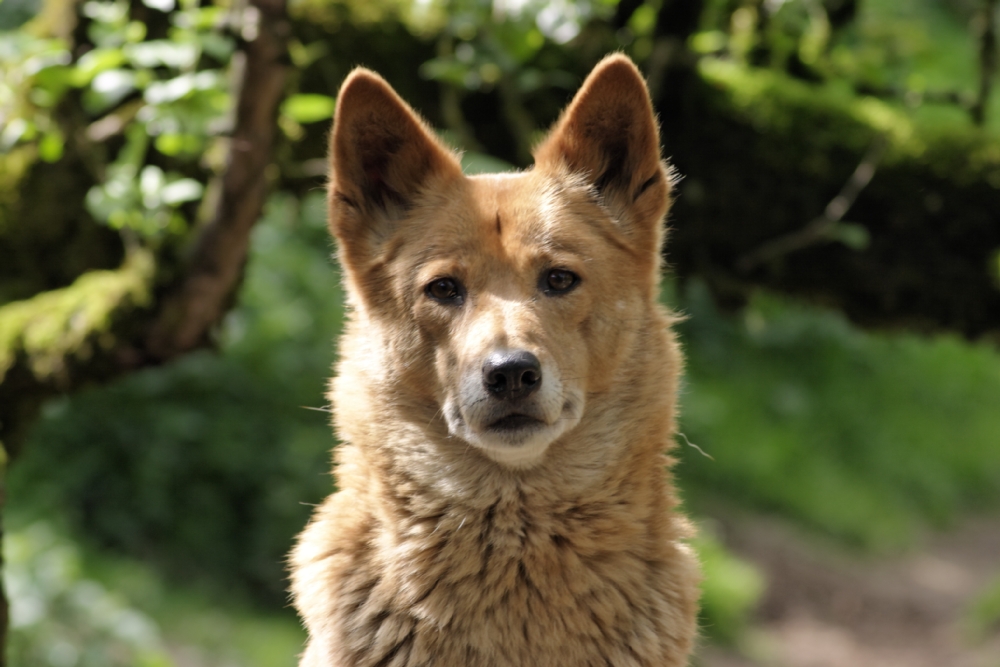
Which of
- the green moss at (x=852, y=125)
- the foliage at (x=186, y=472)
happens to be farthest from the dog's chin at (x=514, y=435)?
the foliage at (x=186, y=472)

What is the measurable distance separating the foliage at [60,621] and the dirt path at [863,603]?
15.7 feet

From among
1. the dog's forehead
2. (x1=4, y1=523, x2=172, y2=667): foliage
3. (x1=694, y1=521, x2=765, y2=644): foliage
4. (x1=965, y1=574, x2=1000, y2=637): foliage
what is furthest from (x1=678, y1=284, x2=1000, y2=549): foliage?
the dog's forehead

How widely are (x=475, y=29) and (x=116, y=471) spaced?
4.73 meters

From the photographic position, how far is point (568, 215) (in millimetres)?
3295

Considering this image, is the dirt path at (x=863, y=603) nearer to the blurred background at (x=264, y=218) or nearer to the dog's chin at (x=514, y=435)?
the blurred background at (x=264, y=218)

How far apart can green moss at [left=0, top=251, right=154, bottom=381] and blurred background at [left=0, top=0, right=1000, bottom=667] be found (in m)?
0.01

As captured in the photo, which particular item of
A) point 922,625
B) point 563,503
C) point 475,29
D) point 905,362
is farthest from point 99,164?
point 905,362

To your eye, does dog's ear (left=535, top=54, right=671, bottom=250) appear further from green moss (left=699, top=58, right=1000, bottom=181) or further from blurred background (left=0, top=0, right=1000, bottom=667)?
green moss (left=699, top=58, right=1000, bottom=181)

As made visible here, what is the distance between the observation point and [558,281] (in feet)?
10.5

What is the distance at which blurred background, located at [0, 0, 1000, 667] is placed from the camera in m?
4.59

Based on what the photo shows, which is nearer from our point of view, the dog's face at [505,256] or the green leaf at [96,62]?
the dog's face at [505,256]

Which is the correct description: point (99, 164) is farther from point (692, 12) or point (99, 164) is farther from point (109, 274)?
point (692, 12)

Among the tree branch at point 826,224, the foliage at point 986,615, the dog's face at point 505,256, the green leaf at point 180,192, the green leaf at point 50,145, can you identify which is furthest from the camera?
the foliage at point 986,615

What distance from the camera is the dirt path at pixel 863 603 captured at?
365 inches
